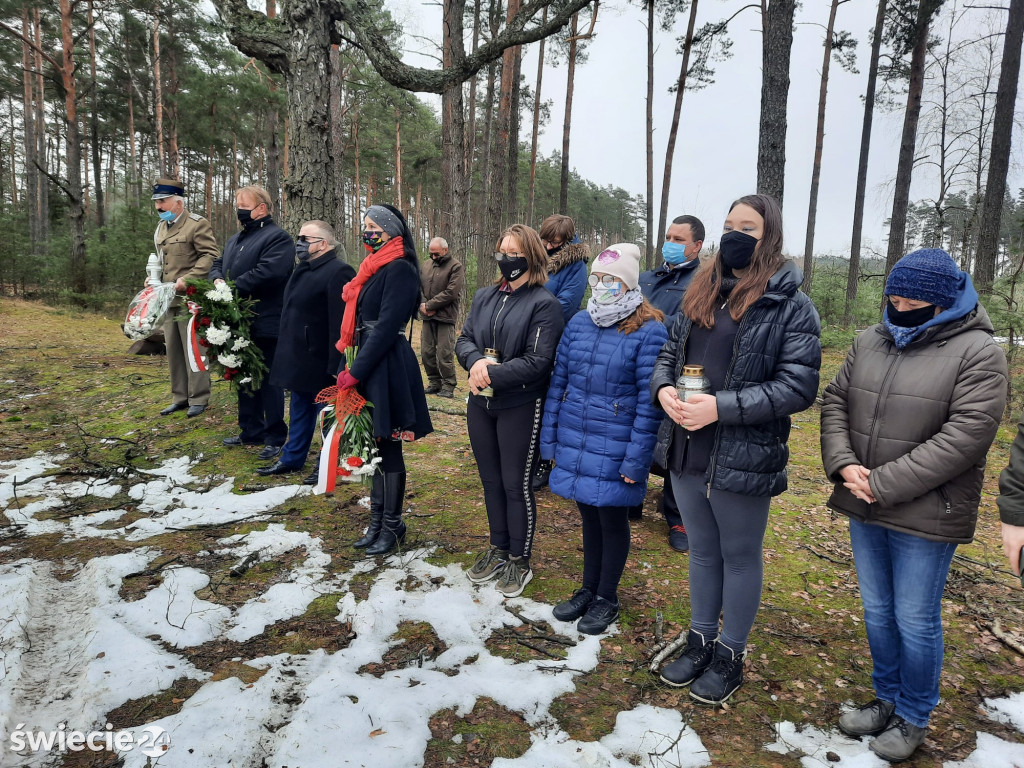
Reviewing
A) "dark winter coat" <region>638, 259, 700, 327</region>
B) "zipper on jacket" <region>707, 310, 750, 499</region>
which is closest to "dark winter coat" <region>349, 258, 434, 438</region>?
"dark winter coat" <region>638, 259, 700, 327</region>

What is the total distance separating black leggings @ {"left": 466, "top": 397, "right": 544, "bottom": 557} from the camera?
3199mm

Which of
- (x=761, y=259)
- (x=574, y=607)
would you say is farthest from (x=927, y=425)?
(x=574, y=607)

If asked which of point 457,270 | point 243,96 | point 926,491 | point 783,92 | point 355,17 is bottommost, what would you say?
point 926,491

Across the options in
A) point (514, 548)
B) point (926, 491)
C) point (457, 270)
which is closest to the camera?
point (926, 491)

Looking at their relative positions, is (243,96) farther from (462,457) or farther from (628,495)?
(628,495)

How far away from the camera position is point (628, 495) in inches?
109

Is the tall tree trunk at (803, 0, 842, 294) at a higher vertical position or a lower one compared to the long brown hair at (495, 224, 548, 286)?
higher

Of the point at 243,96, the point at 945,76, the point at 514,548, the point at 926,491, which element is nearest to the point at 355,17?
the point at 514,548

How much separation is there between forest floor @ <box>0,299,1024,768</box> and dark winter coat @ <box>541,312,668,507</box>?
85cm

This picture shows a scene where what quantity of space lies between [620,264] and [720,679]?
6.58 feet

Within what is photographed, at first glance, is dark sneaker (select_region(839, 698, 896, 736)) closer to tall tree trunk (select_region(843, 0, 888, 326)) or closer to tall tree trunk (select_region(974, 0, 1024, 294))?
tall tree trunk (select_region(974, 0, 1024, 294))

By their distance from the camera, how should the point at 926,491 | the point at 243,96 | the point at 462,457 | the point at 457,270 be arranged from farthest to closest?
the point at 243,96
the point at 457,270
the point at 462,457
the point at 926,491

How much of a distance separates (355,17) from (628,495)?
5.85 m

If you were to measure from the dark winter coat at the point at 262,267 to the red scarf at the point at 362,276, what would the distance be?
5.57 ft
